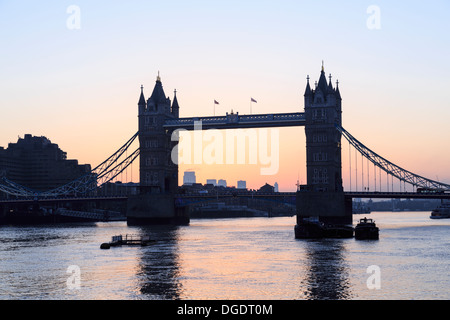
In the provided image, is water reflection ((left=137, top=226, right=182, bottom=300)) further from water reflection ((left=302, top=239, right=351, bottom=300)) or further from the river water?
water reflection ((left=302, top=239, right=351, bottom=300))

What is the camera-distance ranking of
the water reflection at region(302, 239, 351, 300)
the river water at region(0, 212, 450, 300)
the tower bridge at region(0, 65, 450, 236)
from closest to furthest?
the water reflection at region(302, 239, 351, 300) → the river water at region(0, 212, 450, 300) → the tower bridge at region(0, 65, 450, 236)

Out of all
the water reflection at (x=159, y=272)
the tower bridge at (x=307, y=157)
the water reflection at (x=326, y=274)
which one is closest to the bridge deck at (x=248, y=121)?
the tower bridge at (x=307, y=157)

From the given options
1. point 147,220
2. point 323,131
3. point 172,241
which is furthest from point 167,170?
point 172,241

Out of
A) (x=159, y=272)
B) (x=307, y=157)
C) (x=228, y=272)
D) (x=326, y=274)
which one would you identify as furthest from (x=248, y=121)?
(x=326, y=274)

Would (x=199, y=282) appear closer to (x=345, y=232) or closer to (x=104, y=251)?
(x=104, y=251)

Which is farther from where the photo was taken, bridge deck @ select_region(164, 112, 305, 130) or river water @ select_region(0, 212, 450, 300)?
bridge deck @ select_region(164, 112, 305, 130)

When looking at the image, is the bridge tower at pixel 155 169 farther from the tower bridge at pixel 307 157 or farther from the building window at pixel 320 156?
the building window at pixel 320 156

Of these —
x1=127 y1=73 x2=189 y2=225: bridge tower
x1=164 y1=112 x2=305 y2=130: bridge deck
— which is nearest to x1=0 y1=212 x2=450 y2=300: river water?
x1=164 y1=112 x2=305 y2=130: bridge deck
